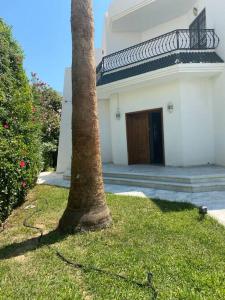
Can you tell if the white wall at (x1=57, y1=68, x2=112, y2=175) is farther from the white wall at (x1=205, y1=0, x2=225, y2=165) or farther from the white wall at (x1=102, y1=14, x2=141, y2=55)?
the white wall at (x1=205, y1=0, x2=225, y2=165)

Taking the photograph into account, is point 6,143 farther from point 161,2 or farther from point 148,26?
point 148,26

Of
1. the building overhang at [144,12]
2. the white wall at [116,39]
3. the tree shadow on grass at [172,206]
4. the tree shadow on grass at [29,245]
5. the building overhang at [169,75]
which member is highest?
the building overhang at [144,12]

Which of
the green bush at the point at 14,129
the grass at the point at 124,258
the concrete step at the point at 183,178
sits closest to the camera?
the grass at the point at 124,258

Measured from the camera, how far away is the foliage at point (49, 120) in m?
19.1

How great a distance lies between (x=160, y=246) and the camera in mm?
5473

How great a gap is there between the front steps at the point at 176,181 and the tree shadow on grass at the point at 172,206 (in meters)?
1.65

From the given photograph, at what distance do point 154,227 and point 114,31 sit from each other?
1437 centimetres

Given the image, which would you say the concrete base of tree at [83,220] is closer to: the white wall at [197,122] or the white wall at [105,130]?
the white wall at [197,122]

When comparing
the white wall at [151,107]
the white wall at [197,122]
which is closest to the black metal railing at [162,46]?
the white wall at [151,107]

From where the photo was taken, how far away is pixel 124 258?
5051 mm

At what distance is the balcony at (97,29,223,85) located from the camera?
1246 centimetres

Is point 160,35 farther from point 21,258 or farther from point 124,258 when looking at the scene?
point 21,258

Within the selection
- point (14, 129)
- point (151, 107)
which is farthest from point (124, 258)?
point (151, 107)

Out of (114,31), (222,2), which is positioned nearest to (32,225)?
(222,2)
